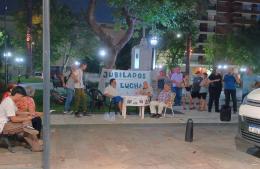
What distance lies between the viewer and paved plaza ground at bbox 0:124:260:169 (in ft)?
26.9

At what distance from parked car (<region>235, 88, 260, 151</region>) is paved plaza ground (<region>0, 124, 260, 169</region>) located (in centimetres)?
52

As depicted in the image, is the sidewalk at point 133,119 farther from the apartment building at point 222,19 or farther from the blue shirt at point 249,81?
the apartment building at point 222,19

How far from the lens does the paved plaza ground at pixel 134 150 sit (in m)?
8.20

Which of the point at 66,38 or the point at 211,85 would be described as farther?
the point at 66,38

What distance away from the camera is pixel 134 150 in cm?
942

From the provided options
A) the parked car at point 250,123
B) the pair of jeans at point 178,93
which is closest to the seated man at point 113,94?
the pair of jeans at point 178,93

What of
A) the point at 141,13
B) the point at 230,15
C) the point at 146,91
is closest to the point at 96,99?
the point at 146,91

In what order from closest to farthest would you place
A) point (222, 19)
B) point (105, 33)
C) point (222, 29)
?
A: point (105, 33) < point (222, 29) < point (222, 19)

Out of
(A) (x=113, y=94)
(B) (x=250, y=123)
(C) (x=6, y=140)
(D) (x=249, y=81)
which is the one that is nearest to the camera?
(B) (x=250, y=123)

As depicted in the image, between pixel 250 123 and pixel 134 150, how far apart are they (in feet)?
8.92

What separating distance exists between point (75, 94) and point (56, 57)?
3854 centimetres

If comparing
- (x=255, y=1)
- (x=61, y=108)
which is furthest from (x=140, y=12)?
(x=255, y=1)

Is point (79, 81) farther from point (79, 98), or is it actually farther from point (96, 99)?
point (96, 99)


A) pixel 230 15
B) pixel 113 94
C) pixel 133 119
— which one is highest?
pixel 230 15
